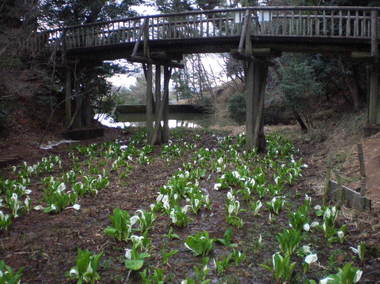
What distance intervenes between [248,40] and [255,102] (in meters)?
2.07

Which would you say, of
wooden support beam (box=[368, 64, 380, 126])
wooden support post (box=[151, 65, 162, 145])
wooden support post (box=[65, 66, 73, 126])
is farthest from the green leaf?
wooden support post (box=[65, 66, 73, 126])

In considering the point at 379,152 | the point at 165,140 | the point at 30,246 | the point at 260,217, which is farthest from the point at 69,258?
the point at 165,140

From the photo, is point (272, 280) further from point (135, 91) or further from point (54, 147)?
point (135, 91)

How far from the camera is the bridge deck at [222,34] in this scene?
432 inches

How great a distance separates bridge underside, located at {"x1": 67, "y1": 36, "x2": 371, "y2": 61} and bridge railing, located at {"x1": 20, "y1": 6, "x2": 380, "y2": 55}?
0.53 feet

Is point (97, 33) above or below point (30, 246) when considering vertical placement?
above

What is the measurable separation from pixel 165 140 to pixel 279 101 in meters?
9.26

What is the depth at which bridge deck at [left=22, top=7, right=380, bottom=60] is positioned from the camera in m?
11.0

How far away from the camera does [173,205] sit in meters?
6.00

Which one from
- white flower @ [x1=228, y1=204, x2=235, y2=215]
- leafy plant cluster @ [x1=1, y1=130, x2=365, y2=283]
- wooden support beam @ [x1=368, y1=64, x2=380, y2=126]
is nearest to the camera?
leafy plant cluster @ [x1=1, y1=130, x2=365, y2=283]

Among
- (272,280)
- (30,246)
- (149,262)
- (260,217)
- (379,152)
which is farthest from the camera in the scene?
(379,152)

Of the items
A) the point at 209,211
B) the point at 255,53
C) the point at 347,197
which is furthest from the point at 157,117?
the point at 347,197

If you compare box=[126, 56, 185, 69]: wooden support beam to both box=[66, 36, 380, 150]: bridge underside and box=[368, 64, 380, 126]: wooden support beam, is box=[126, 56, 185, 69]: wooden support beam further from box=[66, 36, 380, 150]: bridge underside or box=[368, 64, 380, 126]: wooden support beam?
box=[368, 64, 380, 126]: wooden support beam

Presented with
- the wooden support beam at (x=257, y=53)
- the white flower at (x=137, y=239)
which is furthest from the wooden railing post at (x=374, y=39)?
the white flower at (x=137, y=239)
